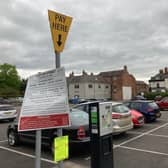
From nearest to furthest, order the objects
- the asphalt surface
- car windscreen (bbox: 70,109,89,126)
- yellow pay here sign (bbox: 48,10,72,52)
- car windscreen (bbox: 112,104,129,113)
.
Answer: yellow pay here sign (bbox: 48,10,72,52), the asphalt surface, car windscreen (bbox: 70,109,89,126), car windscreen (bbox: 112,104,129,113)

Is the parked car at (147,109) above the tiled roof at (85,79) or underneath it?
underneath

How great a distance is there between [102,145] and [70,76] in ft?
216

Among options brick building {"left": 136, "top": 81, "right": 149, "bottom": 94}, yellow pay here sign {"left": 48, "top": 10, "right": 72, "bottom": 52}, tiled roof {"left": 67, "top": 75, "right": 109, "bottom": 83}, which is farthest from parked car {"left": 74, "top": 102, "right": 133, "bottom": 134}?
brick building {"left": 136, "top": 81, "right": 149, "bottom": 94}

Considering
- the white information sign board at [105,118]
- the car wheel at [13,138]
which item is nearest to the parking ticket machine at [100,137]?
the white information sign board at [105,118]

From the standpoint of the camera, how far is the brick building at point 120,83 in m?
66.5

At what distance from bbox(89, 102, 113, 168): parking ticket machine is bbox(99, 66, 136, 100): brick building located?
62.5m

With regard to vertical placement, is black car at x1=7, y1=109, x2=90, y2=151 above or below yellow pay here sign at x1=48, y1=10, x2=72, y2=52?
below

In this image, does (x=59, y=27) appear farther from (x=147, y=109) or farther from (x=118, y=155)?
(x=147, y=109)

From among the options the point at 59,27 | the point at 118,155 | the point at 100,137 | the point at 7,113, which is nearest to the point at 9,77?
the point at 7,113

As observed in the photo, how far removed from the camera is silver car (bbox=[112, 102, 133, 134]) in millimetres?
9193

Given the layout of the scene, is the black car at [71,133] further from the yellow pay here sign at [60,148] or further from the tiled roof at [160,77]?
the tiled roof at [160,77]

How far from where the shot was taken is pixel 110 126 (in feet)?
15.1

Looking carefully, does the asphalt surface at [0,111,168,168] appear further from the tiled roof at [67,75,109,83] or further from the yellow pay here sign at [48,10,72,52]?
the tiled roof at [67,75,109,83]

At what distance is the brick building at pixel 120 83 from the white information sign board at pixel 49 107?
6389 cm
